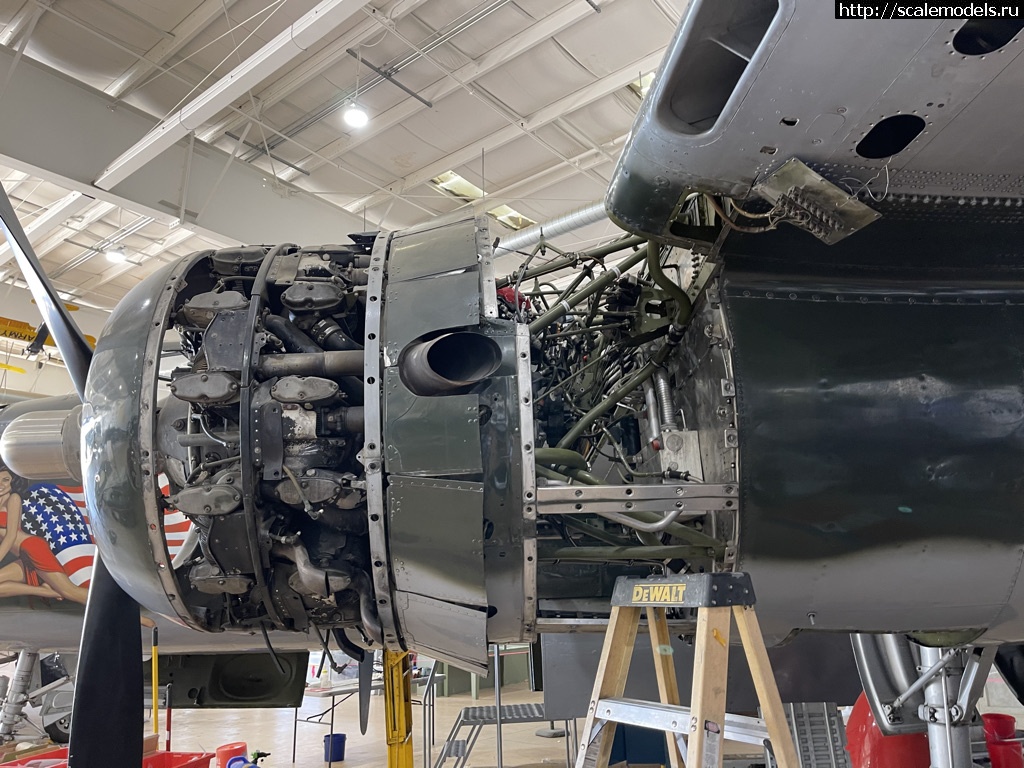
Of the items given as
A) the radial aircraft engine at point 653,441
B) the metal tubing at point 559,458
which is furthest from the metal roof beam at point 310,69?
the metal tubing at point 559,458

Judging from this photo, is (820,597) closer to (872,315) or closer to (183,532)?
(872,315)

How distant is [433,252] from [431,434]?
0.86m

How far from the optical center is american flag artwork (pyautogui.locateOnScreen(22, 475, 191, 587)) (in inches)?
242

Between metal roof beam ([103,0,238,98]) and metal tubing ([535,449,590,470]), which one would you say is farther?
metal roof beam ([103,0,238,98])

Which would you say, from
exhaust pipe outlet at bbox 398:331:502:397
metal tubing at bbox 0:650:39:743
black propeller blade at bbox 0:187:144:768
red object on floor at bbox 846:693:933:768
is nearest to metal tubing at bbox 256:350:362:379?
exhaust pipe outlet at bbox 398:331:502:397

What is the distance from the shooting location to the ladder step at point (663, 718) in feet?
8.64

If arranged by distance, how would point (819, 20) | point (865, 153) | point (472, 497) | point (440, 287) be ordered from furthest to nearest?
point (440, 287)
point (472, 497)
point (865, 153)
point (819, 20)

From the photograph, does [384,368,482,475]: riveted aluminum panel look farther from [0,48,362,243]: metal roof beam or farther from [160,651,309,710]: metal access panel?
[0,48,362,243]: metal roof beam

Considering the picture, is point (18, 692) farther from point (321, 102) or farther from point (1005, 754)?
point (1005, 754)

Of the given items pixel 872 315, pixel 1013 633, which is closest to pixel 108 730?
pixel 872 315

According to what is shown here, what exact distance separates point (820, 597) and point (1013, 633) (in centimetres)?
112

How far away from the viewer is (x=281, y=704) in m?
6.54

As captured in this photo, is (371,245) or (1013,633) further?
(371,245)

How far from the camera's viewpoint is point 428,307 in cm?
327
